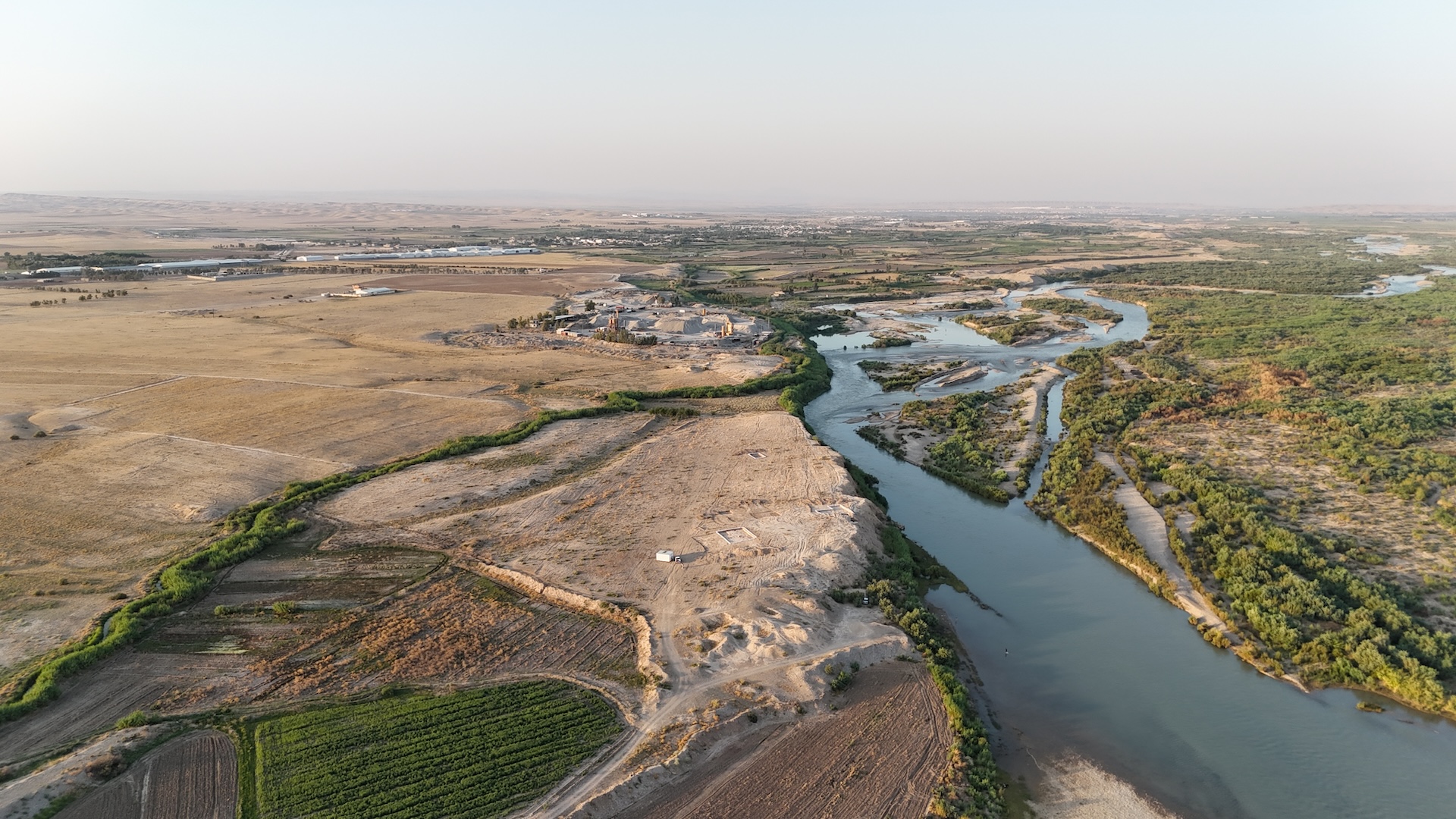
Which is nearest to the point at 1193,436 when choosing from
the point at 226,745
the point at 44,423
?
the point at 226,745

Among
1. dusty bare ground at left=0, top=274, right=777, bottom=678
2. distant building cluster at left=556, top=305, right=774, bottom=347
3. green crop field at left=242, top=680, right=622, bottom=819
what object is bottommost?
green crop field at left=242, top=680, right=622, bottom=819

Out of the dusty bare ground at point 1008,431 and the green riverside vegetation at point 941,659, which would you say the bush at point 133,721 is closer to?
the green riverside vegetation at point 941,659

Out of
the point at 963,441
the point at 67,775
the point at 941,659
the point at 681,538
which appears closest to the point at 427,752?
the point at 67,775

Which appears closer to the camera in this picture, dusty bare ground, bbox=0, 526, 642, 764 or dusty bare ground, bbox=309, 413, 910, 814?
dusty bare ground, bbox=0, 526, 642, 764

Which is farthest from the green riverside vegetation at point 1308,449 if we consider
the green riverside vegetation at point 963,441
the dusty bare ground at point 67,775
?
the dusty bare ground at point 67,775

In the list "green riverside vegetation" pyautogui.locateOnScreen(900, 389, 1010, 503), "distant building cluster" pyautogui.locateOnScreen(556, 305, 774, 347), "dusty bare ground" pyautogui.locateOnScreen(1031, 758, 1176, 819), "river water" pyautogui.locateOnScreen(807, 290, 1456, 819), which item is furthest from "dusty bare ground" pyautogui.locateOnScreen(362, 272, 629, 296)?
"dusty bare ground" pyautogui.locateOnScreen(1031, 758, 1176, 819)

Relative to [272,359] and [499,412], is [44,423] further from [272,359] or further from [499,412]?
[499,412]

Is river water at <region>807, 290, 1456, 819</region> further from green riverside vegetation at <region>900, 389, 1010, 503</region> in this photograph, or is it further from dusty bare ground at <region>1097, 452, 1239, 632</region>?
green riverside vegetation at <region>900, 389, 1010, 503</region>
